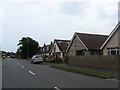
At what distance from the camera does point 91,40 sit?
40.6 meters

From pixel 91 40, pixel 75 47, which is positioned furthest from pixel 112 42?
pixel 75 47

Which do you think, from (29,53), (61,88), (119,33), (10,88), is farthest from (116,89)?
(29,53)

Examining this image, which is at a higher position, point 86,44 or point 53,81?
point 86,44

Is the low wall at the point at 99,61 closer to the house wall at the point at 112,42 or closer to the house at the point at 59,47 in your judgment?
the house wall at the point at 112,42

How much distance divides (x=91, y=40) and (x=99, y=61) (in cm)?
1458

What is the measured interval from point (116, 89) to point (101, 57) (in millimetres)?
15267

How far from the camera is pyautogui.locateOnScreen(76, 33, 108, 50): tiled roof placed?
127 feet

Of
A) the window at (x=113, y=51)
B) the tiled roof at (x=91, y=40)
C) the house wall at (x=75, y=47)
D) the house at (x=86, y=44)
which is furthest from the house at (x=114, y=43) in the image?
the house wall at (x=75, y=47)

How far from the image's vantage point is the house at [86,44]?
126ft

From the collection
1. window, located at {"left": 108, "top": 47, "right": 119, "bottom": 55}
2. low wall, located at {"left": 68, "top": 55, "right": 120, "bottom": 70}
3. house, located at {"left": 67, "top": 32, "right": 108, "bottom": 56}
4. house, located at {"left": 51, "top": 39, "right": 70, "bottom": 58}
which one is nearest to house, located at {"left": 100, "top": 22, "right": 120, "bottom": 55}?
window, located at {"left": 108, "top": 47, "right": 119, "bottom": 55}

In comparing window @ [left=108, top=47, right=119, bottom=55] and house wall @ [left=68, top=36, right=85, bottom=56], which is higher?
house wall @ [left=68, top=36, right=85, bottom=56]

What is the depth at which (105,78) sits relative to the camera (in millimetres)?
15852

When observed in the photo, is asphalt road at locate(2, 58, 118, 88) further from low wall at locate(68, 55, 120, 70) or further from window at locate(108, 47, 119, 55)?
window at locate(108, 47, 119, 55)

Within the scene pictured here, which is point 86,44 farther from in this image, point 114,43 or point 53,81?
point 53,81
